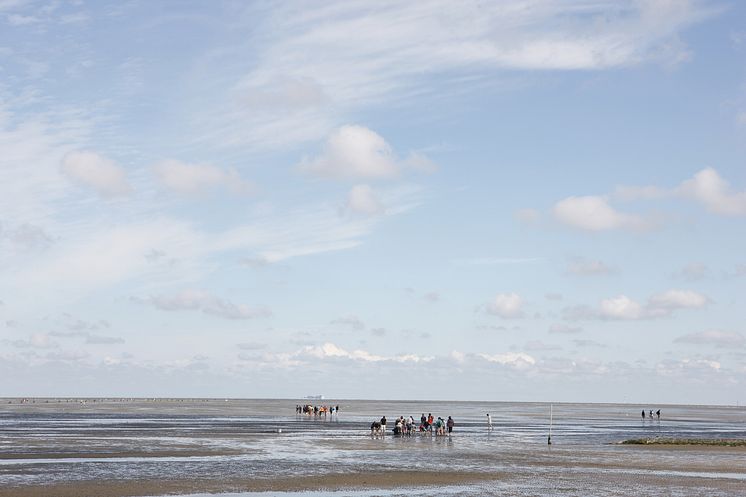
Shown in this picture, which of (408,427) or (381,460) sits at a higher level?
(408,427)

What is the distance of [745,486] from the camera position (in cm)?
3606

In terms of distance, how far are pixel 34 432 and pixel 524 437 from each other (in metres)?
40.8

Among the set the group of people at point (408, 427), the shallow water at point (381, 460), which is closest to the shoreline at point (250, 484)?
the shallow water at point (381, 460)

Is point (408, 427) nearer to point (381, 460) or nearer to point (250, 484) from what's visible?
point (381, 460)

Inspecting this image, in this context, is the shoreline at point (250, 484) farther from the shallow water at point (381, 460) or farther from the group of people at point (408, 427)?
the group of people at point (408, 427)

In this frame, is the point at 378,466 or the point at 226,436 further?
the point at 226,436

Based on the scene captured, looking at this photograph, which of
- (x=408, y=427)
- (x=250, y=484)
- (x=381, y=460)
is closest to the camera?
(x=250, y=484)

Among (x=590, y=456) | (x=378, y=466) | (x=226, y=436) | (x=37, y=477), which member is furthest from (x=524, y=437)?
(x=37, y=477)

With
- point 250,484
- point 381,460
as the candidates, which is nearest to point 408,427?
point 381,460

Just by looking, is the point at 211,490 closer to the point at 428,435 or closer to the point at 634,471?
the point at 634,471

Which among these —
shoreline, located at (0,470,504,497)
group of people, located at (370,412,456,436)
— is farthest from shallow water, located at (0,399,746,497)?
group of people, located at (370,412,456,436)

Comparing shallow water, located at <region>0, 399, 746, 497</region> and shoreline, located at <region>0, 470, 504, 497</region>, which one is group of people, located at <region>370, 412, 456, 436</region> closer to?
shallow water, located at <region>0, 399, 746, 497</region>

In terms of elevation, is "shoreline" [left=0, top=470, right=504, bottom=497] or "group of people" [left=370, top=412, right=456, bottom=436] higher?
"group of people" [left=370, top=412, right=456, bottom=436]

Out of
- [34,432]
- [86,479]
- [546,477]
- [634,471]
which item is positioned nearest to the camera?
[86,479]
